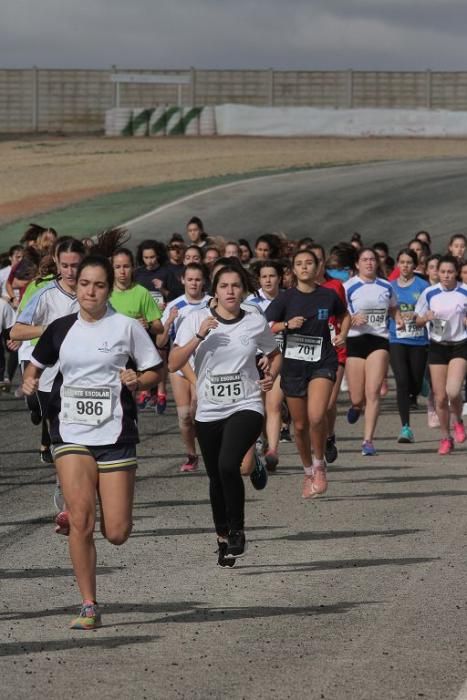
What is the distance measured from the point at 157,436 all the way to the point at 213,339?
675 cm

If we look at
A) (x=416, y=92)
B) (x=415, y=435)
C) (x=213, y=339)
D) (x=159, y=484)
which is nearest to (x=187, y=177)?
(x=416, y=92)

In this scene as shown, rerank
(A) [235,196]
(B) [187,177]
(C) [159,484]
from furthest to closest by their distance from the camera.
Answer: (B) [187,177]
(A) [235,196]
(C) [159,484]

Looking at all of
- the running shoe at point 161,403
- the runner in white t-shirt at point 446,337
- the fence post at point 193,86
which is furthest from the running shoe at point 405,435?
the fence post at point 193,86

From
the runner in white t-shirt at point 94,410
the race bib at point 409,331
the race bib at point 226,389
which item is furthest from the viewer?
the race bib at point 409,331

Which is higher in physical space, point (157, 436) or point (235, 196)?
point (235, 196)

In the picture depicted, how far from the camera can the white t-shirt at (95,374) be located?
314 inches

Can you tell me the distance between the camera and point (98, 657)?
7137 mm

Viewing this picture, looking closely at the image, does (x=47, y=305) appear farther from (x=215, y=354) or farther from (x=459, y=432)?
(x=459, y=432)

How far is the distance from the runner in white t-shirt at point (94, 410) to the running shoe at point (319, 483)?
4304mm

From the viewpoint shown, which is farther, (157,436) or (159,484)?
(157,436)

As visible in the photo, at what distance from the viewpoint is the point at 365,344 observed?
51.3 feet

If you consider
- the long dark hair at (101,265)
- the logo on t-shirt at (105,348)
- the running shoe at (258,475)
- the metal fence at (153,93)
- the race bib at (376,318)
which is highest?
the metal fence at (153,93)

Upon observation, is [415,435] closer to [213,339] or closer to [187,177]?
[213,339]

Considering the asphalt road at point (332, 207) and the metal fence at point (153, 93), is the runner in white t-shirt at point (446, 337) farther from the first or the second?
the metal fence at point (153, 93)
